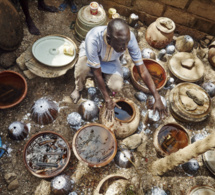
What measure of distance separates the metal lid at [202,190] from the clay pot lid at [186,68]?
93.4 inches

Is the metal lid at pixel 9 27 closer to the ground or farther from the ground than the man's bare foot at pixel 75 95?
farther from the ground

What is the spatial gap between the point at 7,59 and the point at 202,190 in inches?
180

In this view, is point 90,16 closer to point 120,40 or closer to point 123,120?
point 120,40

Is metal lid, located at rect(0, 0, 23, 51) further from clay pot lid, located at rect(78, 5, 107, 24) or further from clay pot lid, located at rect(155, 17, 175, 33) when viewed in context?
clay pot lid, located at rect(155, 17, 175, 33)

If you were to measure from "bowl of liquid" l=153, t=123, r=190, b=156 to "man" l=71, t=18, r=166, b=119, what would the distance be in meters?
0.69

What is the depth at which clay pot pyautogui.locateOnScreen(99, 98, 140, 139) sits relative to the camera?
3350 millimetres

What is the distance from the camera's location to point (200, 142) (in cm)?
239

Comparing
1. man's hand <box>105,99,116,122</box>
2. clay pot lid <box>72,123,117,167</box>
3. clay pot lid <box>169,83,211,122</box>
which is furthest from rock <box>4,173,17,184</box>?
clay pot lid <box>169,83,211,122</box>

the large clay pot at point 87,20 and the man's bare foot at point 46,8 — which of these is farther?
the man's bare foot at point 46,8

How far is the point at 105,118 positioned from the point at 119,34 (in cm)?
150

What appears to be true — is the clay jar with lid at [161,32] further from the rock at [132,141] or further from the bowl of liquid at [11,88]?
the bowl of liquid at [11,88]

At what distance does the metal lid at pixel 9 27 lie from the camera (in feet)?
12.3

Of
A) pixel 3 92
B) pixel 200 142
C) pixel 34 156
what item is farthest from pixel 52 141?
pixel 200 142

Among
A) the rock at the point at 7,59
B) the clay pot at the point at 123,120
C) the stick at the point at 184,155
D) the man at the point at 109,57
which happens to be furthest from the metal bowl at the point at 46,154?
the rock at the point at 7,59
